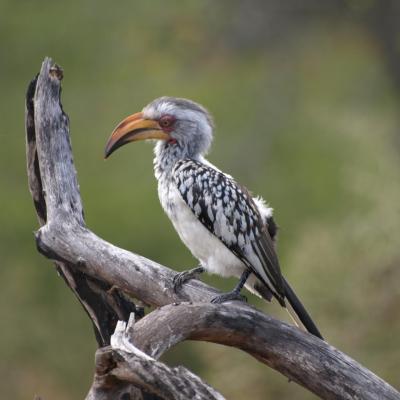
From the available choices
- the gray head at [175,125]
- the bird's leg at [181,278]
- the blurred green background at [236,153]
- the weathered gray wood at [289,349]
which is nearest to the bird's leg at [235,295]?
the bird's leg at [181,278]

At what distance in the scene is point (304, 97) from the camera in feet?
55.8

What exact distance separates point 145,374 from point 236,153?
10299 mm

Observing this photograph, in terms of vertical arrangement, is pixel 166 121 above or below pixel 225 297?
above

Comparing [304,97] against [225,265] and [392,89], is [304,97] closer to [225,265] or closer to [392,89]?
[392,89]

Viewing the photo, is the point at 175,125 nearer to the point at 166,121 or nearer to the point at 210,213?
the point at 166,121

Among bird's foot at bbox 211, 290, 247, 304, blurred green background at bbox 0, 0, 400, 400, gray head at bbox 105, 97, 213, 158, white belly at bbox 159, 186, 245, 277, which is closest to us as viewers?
bird's foot at bbox 211, 290, 247, 304

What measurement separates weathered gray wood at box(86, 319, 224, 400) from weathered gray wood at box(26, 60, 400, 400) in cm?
21

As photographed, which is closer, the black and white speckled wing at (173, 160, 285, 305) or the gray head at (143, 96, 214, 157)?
the black and white speckled wing at (173, 160, 285, 305)

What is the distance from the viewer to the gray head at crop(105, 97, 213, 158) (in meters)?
4.77

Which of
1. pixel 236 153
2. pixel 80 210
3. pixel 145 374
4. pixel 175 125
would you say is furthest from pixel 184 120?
pixel 236 153

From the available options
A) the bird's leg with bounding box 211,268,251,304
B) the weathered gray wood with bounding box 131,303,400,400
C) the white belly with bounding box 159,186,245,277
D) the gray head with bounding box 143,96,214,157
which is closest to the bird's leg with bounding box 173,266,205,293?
the bird's leg with bounding box 211,268,251,304

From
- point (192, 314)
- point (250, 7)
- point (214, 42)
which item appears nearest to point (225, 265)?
point (192, 314)

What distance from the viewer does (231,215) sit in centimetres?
454

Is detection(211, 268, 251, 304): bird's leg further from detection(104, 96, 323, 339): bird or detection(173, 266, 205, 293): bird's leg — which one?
detection(173, 266, 205, 293): bird's leg
